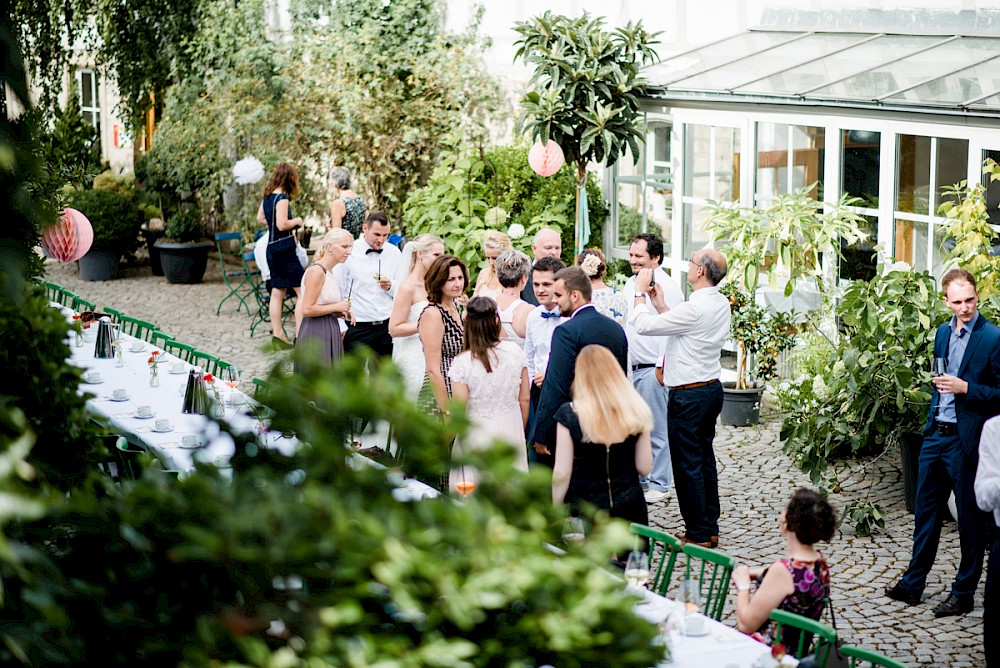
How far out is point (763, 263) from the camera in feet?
31.5

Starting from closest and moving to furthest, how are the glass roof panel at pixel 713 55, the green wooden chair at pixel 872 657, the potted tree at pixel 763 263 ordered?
the green wooden chair at pixel 872 657, the potted tree at pixel 763 263, the glass roof panel at pixel 713 55

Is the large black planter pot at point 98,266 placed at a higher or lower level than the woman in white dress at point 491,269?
A: lower

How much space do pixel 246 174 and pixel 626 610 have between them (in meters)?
12.9

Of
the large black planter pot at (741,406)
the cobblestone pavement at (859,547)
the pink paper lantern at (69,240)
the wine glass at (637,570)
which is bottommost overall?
the cobblestone pavement at (859,547)

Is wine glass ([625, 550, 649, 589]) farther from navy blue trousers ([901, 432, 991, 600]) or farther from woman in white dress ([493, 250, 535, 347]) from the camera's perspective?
woman in white dress ([493, 250, 535, 347])

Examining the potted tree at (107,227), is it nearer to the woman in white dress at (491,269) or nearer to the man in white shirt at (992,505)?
the woman in white dress at (491,269)

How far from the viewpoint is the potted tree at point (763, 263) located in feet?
30.9

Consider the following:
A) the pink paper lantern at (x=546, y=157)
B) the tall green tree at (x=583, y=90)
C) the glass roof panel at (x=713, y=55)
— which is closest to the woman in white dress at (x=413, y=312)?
the pink paper lantern at (x=546, y=157)

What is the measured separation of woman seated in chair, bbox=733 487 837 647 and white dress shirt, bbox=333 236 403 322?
16.1 feet

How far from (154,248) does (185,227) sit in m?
0.80

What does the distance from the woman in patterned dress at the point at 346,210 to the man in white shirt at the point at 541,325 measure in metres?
5.00

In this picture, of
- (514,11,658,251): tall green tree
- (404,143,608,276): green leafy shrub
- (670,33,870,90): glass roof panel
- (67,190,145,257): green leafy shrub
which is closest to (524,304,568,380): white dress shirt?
(514,11,658,251): tall green tree

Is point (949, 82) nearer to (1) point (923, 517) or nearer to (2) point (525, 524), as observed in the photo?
(1) point (923, 517)

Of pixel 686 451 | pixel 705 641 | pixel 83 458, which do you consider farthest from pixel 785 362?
pixel 83 458
